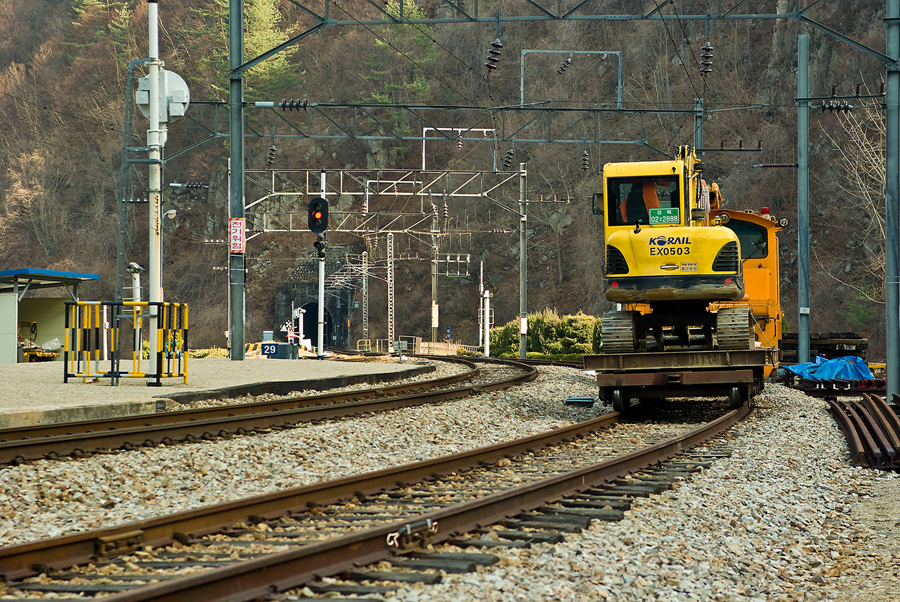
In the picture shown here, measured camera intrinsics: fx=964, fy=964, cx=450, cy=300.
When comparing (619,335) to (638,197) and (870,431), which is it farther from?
(870,431)

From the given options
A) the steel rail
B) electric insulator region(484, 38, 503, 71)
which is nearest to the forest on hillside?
electric insulator region(484, 38, 503, 71)

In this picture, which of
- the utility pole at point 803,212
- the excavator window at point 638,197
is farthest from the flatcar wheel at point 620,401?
the utility pole at point 803,212

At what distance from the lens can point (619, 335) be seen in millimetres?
14906

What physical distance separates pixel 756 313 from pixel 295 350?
63.3 feet

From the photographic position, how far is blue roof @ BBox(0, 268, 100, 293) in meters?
28.6

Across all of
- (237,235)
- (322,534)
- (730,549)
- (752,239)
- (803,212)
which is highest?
(803,212)

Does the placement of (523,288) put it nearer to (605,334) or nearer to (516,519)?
(605,334)

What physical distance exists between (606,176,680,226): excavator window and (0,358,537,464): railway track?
4.35 metres

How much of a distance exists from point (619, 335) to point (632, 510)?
7.88 meters

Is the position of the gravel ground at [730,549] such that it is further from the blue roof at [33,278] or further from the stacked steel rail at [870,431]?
the blue roof at [33,278]

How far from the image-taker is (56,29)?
101m

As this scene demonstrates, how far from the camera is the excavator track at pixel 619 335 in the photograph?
1490 cm

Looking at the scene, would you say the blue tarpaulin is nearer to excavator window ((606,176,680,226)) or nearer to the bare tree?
excavator window ((606,176,680,226))

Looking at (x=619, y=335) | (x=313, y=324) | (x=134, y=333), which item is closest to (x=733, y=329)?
(x=619, y=335)
